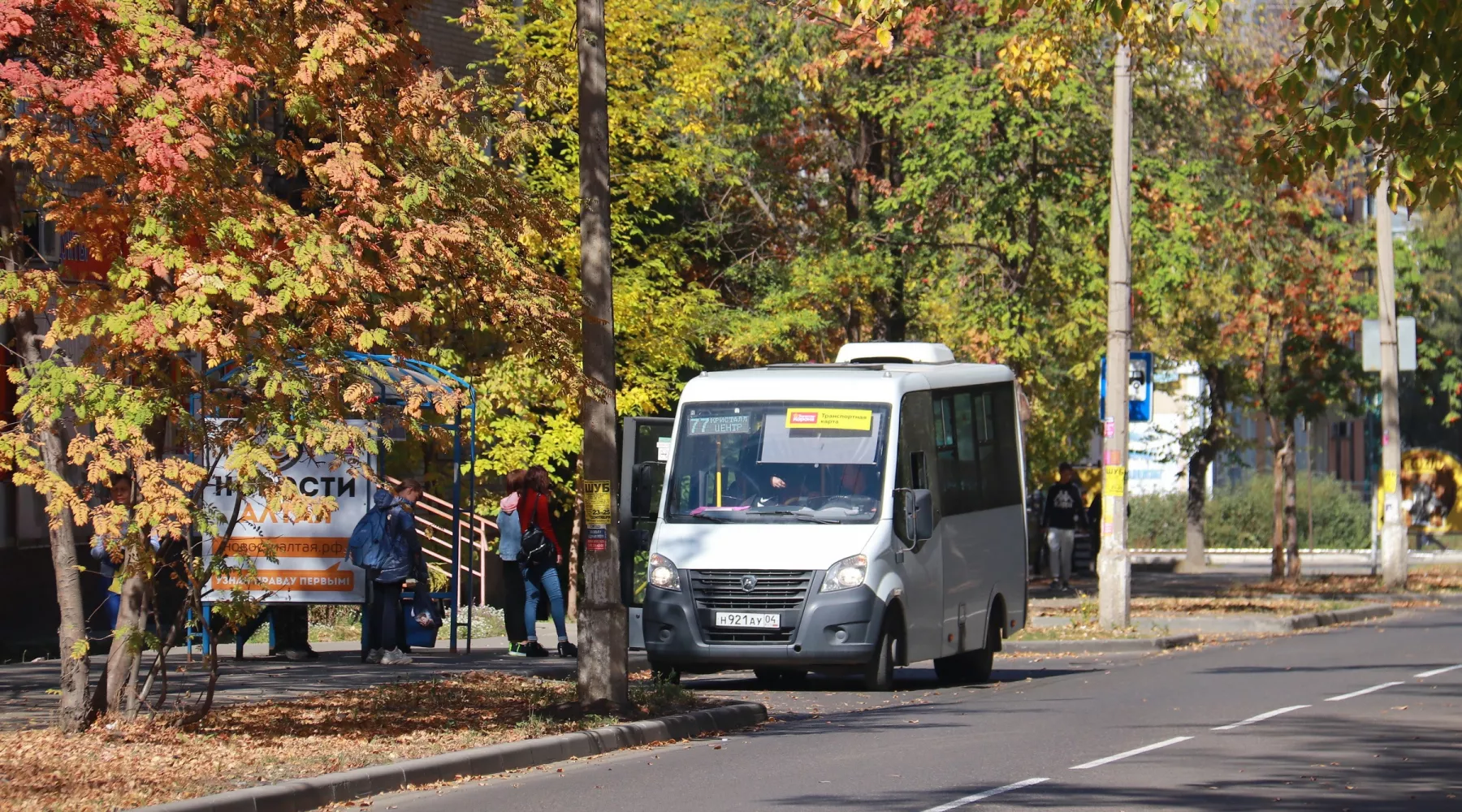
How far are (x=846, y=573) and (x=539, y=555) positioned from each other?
13.0 ft

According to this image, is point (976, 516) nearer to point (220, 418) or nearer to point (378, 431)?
point (378, 431)

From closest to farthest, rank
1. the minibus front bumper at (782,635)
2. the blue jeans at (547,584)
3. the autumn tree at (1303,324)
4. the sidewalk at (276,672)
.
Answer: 1. the sidewalk at (276,672)
2. the minibus front bumper at (782,635)
3. the blue jeans at (547,584)
4. the autumn tree at (1303,324)

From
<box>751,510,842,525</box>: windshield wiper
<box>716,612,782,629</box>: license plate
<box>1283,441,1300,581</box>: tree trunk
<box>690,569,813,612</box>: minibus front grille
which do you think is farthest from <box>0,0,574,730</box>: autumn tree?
<box>1283,441,1300,581</box>: tree trunk

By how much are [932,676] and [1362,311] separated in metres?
21.6

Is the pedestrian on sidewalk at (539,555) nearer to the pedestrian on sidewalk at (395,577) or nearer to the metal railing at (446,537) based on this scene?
the pedestrian on sidewalk at (395,577)

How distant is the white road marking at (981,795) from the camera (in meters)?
9.94

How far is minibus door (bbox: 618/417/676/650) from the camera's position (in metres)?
17.5

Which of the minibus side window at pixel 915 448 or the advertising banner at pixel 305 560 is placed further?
the advertising banner at pixel 305 560

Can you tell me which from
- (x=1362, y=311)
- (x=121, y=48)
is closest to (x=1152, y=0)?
(x=121, y=48)

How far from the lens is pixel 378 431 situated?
41.7 ft

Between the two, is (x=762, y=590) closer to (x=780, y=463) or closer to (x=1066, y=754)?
(x=780, y=463)

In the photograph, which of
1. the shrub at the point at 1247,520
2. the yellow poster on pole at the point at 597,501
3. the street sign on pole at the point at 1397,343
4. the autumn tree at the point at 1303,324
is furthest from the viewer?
the shrub at the point at 1247,520

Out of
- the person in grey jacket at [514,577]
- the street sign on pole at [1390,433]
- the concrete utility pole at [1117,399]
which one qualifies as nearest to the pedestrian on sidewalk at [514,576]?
the person in grey jacket at [514,577]

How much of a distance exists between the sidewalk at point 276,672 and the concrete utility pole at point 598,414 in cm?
244
